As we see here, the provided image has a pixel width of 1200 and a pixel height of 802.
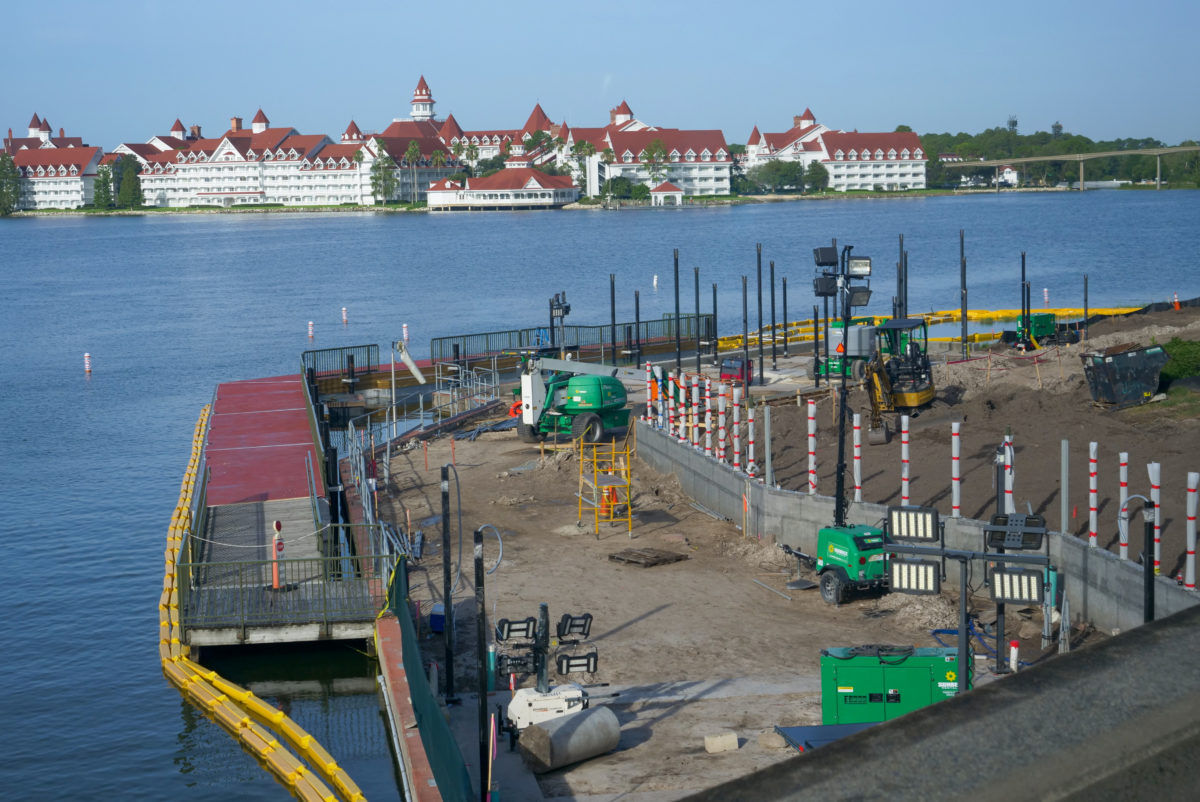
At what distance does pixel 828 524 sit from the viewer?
25.0 m

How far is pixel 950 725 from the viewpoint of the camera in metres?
2.07

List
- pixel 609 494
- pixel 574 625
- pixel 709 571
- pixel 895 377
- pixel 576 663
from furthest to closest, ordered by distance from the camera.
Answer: pixel 895 377 < pixel 609 494 < pixel 709 571 < pixel 574 625 < pixel 576 663

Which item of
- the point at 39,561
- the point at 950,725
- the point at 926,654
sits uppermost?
the point at 950,725

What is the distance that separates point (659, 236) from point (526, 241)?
62.8 feet

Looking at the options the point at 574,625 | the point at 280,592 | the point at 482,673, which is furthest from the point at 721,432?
the point at 482,673

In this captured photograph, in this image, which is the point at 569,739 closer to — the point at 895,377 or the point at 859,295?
the point at 859,295

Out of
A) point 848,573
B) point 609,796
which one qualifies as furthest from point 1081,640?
point 609,796

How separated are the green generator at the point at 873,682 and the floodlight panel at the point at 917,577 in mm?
2015

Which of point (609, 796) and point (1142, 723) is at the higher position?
point (1142, 723)

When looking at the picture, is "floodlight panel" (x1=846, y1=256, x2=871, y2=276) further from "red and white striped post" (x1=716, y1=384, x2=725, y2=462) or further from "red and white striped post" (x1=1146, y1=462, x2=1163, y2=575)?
"red and white striped post" (x1=716, y1=384, x2=725, y2=462)

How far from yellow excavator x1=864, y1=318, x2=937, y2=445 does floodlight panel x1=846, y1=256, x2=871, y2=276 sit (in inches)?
329

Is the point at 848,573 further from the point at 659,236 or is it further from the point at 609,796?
the point at 659,236

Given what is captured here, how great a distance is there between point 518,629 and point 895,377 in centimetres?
1961

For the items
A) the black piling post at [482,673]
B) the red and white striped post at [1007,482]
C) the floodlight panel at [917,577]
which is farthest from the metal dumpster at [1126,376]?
the black piling post at [482,673]
